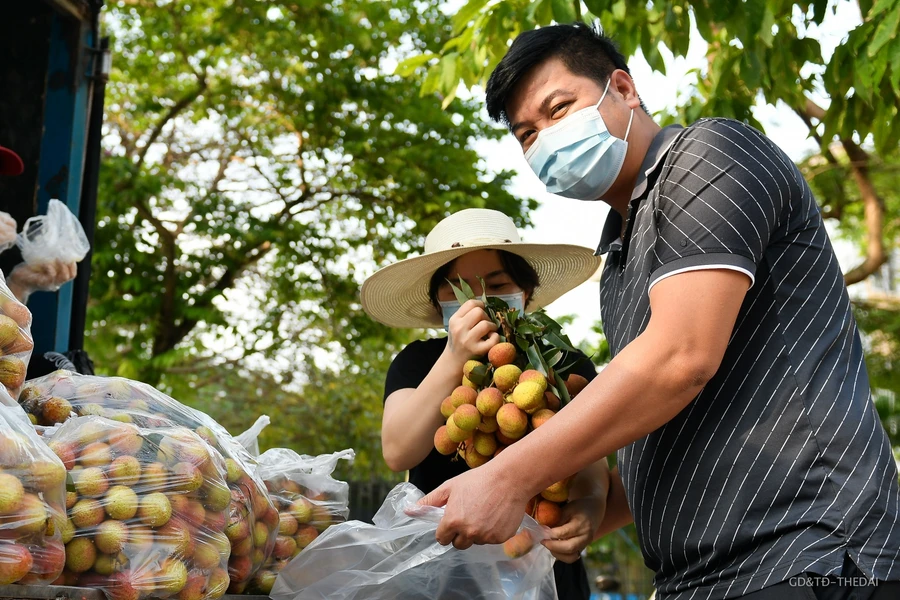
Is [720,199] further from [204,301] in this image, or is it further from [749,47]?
[204,301]

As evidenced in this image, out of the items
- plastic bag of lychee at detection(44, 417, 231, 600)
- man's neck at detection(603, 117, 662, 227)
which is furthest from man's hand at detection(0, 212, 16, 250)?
man's neck at detection(603, 117, 662, 227)

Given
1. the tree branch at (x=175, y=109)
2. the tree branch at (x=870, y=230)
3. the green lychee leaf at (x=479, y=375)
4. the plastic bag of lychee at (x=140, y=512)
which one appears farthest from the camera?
the tree branch at (x=175, y=109)

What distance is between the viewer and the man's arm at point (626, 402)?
143 centimetres

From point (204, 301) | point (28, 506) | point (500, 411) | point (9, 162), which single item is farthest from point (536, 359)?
point (204, 301)

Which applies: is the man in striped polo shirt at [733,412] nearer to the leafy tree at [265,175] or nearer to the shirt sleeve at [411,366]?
the shirt sleeve at [411,366]

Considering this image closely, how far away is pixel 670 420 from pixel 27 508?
104 cm

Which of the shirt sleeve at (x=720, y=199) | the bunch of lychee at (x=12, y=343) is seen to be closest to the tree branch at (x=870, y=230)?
the shirt sleeve at (x=720, y=199)

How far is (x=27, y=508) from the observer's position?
126 centimetres

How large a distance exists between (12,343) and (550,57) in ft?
3.86

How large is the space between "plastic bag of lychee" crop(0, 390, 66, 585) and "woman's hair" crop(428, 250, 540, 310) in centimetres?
141

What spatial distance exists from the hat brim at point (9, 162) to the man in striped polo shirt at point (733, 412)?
1585mm

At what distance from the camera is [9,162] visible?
2393 millimetres

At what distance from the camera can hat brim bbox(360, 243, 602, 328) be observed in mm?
2564

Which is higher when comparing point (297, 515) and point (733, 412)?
point (733, 412)
